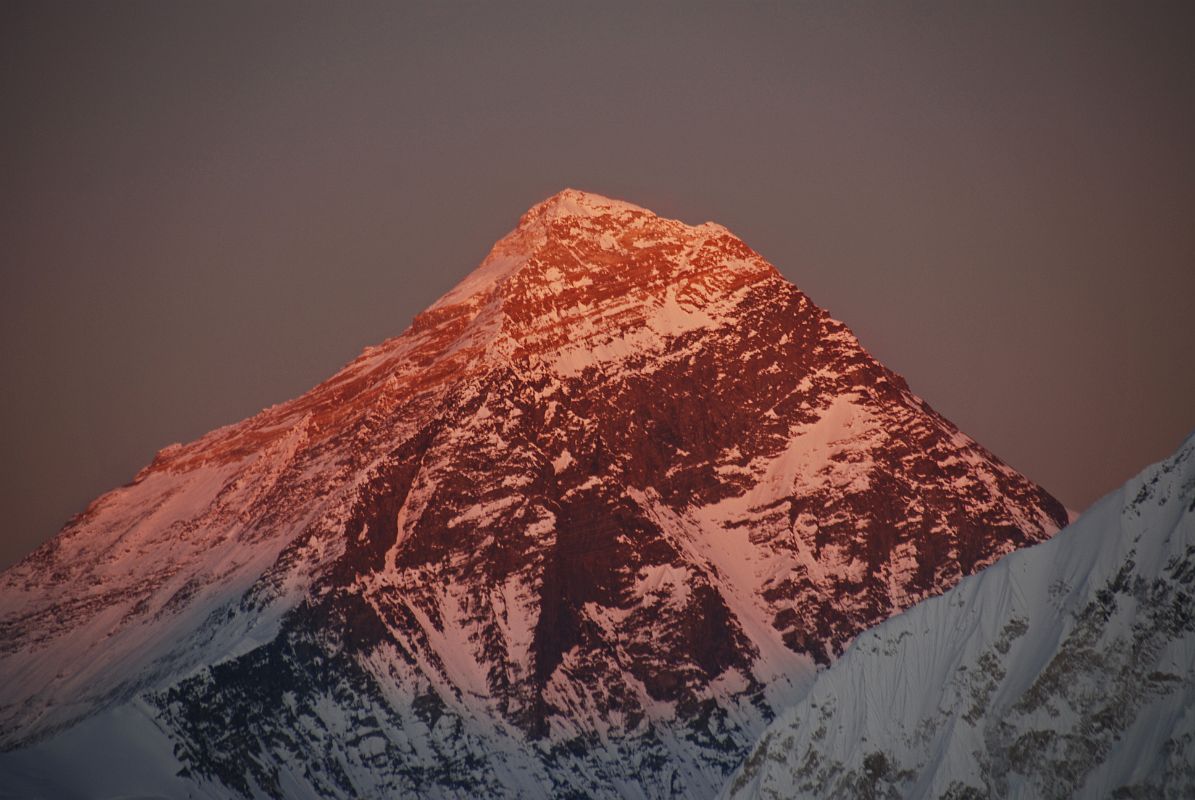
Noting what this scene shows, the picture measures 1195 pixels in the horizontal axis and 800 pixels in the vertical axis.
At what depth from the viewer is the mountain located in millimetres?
160125

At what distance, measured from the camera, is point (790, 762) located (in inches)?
7318

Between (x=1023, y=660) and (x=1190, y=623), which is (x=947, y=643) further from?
(x=1190, y=623)

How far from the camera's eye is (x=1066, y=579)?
17325 cm

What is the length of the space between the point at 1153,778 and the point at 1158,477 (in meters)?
20.6

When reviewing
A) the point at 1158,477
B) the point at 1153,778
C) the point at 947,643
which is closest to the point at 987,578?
the point at 947,643

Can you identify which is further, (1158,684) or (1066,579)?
(1066,579)

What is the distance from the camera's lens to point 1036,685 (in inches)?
6624

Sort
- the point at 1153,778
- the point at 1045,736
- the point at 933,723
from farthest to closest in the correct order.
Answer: the point at 933,723 < the point at 1045,736 < the point at 1153,778

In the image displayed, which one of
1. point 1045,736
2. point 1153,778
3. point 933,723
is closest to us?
point 1153,778

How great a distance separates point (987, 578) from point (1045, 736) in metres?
17.9

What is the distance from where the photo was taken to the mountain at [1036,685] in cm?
16012

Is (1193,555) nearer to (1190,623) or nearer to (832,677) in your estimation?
(1190,623)

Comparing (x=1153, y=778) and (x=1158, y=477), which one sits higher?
(x=1158, y=477)

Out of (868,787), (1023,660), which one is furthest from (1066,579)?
(868,787)
